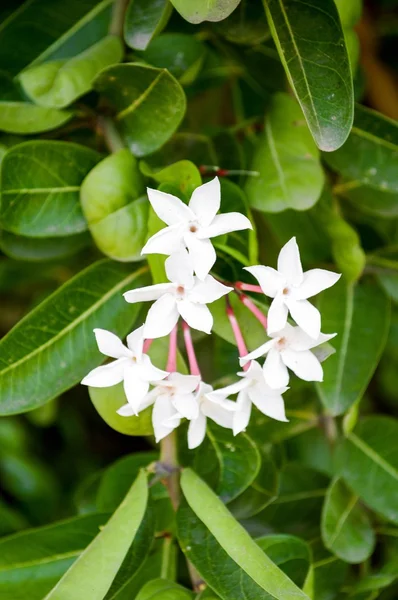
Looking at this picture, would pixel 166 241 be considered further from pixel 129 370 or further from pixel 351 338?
pixel 351 338

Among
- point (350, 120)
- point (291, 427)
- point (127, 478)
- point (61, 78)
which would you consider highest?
point (61, 78)

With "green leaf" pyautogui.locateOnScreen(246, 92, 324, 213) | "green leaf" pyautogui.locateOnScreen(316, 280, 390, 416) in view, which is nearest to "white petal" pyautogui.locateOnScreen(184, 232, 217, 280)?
"green leaf" pyautogui.locateOnScreen(246, 92, 324, 213)

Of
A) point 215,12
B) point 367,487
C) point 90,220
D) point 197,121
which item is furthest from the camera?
point 197,121

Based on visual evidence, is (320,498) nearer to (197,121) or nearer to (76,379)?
(76,379)

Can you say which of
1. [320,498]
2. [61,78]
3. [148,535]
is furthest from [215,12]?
[320,498]

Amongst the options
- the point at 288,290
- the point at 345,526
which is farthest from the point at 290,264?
the point at 345,526

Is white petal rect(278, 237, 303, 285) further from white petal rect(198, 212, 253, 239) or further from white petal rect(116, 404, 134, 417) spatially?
white petal rect(116, 404, 134, 417)

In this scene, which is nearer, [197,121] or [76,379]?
[76,379]
